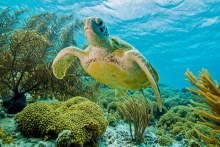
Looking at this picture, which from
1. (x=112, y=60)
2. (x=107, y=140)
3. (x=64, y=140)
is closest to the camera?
(x=112, y=60)

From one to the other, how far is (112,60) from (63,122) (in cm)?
174

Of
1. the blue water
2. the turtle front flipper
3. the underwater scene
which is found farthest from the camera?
the blue water

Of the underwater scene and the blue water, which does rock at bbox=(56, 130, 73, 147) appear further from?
the blue water

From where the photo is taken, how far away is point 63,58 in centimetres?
376

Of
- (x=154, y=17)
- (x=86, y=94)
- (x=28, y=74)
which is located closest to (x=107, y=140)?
(x=86, y=94)

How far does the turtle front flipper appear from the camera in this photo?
3.45 metres

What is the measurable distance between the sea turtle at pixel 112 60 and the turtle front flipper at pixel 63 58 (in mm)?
19

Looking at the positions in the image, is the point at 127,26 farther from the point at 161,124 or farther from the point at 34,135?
the point at 34,135

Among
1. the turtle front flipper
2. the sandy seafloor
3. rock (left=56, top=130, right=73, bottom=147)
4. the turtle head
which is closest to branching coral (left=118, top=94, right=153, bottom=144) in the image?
the sandy seafloor

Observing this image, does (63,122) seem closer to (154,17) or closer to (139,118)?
(139,118)

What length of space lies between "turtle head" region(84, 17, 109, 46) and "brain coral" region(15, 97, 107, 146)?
180cm

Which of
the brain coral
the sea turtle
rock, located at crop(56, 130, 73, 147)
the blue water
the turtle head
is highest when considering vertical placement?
the blue water

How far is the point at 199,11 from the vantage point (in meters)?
20.0

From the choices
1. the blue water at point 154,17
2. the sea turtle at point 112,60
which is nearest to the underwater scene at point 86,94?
the sea turtle at point 112,60
